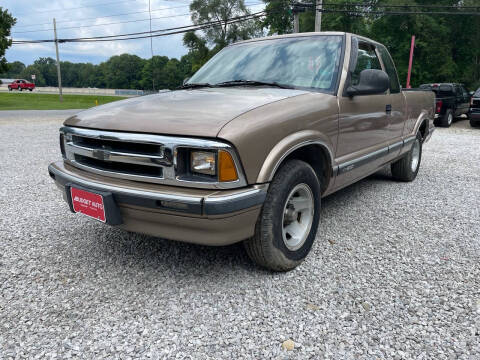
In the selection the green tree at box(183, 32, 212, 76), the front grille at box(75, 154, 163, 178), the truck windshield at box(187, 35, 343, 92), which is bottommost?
the front grille at box(75, 154, 163, 178)

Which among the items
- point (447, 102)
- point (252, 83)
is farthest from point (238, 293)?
point (447, 102)

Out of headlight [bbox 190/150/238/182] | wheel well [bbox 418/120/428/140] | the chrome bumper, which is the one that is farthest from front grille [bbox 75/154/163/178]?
wheel well [bbox 418/120/428/140]

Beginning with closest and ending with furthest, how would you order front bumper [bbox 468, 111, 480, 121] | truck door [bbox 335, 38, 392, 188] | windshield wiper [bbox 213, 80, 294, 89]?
windshield wiper [bbox 213, 80, 294, 89]
truck door [bbox 335, 38, 392, 188]
front bumper [bbox 468, 111, 480, 121]

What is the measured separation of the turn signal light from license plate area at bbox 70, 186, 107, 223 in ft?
2.56

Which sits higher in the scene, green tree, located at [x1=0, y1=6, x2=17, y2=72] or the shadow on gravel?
green tree, located at [x1=0, y1=6, x2=17, y2=72]

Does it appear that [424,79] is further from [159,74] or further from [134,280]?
[159,74]

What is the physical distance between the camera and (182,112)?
2242mm

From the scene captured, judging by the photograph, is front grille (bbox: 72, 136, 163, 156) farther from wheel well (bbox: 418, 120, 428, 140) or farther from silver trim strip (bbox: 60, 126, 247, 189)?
wheel well (bbox: 418, 120, 428, 140)

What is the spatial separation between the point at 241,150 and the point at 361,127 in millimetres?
1734

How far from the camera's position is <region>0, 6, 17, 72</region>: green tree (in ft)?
71.2

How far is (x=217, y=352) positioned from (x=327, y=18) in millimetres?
31314

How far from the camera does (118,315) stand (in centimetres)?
209

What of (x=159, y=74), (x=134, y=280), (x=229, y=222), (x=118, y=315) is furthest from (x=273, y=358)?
(x=159, y=74)

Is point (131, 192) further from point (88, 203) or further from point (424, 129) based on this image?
point (424, 129)
